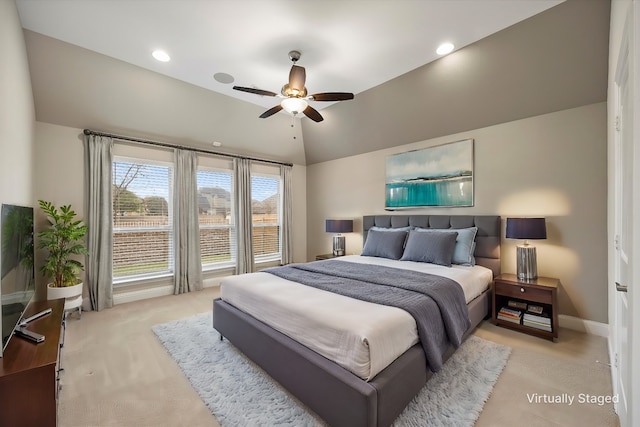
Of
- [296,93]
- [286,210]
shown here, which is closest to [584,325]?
[296,93]

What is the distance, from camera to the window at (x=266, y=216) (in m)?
5.60

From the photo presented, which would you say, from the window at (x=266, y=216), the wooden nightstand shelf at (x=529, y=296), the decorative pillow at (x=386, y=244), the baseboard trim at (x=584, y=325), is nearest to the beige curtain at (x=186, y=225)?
the window at (x=266, y=216)

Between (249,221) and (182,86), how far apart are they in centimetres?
247

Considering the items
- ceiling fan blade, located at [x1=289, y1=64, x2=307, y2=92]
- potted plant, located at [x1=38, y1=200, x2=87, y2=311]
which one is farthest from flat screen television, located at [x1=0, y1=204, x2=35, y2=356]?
ceiling fan blade, located at [x1=289, y1=64, x2=307, y2=92]

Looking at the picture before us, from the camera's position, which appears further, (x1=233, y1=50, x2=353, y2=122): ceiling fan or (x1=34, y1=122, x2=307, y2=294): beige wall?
(x1=34, y1=122, x2=307, y2=294): beige wall

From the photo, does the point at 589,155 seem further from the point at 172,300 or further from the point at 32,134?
the point at 32,134

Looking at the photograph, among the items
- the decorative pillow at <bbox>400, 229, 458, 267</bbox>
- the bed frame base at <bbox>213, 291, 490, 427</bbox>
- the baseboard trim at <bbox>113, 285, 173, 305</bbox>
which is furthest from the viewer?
the baseboard trim at <bbox>113, 285, 173, 305</bbox>

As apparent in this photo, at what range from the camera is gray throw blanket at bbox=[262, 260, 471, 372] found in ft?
6.40

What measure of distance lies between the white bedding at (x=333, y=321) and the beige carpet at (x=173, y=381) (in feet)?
2.32

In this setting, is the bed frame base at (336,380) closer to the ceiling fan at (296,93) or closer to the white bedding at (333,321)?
the white bedding at (333,321)

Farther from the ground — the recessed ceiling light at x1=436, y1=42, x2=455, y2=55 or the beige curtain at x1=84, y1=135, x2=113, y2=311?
the recessed ceiling light at x1=436, y1=42, x2=455, y2=55

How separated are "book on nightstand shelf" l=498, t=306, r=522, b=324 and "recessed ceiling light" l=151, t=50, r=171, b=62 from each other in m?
4.84

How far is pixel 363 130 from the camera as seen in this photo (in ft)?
15.5

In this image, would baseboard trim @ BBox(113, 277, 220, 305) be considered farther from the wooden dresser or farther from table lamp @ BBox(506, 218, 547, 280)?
table lamp @ BBox(506, 218, 547, 280)
